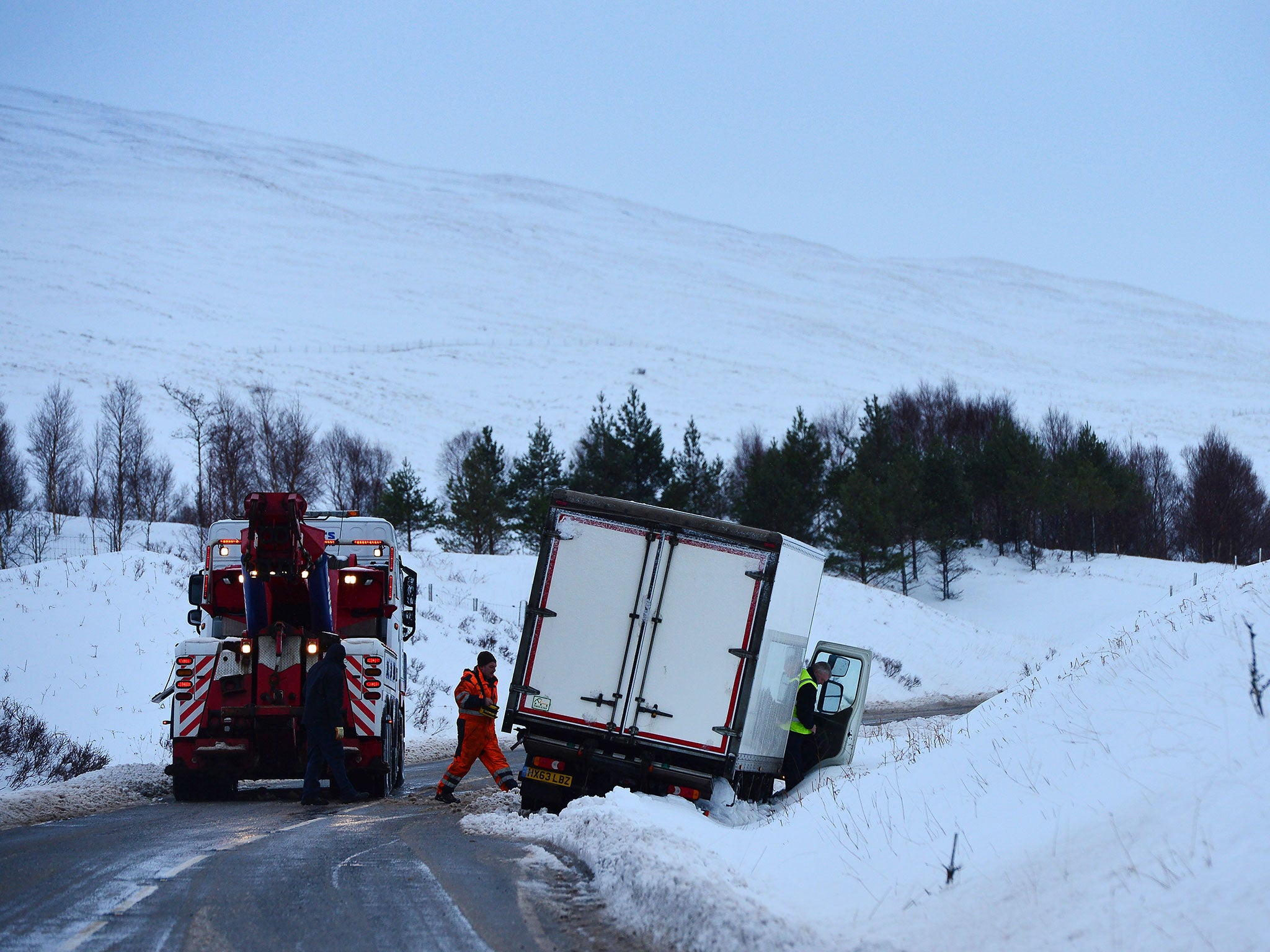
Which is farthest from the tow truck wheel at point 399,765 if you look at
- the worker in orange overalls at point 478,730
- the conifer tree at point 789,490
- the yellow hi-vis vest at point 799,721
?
the conifer tree at point 789,490

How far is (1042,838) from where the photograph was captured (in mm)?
6070

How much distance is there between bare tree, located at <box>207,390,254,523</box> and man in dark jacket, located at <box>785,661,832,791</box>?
1382 inches

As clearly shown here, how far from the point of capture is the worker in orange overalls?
12516 mm

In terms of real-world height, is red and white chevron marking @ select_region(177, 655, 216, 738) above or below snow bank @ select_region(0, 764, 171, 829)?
above

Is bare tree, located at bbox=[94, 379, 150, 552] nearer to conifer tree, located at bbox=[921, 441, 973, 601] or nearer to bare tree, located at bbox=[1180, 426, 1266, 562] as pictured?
conifer tree, located at bbox=[921, 441, 973, 601]

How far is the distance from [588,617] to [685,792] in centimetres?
201

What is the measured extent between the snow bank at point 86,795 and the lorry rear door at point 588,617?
5377 millimetres

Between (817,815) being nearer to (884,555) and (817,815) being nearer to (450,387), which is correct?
(884,555)

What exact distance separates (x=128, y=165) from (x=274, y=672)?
208681mm

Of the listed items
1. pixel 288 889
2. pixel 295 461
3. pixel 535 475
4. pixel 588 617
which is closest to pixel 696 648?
pixel 588 617

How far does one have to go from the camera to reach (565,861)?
349 inches

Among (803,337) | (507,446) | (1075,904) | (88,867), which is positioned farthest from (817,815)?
(803,337)

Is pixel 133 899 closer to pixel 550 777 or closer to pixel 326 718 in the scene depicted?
pixel 550 777

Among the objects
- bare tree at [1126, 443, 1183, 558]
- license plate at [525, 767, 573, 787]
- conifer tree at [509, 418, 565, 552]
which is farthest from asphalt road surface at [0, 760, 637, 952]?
bare tree at [1126, 443, 1183, 558]
